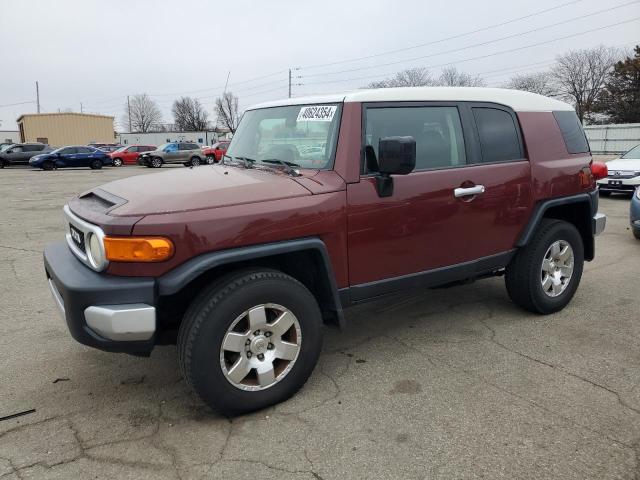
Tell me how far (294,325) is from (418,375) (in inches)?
39.3

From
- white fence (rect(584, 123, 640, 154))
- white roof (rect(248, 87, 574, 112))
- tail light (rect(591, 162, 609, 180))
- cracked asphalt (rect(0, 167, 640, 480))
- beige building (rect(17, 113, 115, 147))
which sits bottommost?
cracked asphalt (rect(0, 167, 640, 480))

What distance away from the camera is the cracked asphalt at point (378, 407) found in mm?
2473

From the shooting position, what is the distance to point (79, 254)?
9.83 ft

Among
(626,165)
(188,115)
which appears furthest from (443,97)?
(188,115)

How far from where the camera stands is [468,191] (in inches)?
143

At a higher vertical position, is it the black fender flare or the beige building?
the beige building

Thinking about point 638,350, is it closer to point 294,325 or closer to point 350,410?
point 350,410

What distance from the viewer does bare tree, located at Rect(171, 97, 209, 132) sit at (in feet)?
290

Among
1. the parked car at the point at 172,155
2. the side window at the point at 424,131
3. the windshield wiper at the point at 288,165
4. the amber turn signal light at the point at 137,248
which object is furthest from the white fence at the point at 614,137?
the amber turn signal light at the point at 137,248

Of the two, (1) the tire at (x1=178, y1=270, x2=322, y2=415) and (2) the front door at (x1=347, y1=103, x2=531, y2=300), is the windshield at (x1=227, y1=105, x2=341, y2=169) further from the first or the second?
(1) the tire at (x1=178, y1=270, x2=322, y2=415)

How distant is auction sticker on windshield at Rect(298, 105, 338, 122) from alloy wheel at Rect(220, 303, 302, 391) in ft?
4.34

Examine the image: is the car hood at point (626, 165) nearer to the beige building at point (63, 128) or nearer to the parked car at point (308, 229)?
the parked car at point (308, 229)

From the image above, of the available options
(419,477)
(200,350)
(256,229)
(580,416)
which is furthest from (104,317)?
(580,416)

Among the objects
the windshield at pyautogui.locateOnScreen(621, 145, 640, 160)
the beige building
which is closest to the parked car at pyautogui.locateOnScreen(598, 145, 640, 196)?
the windshield at pyautogui.locateOnScreen(621, 145, 640, 160)
